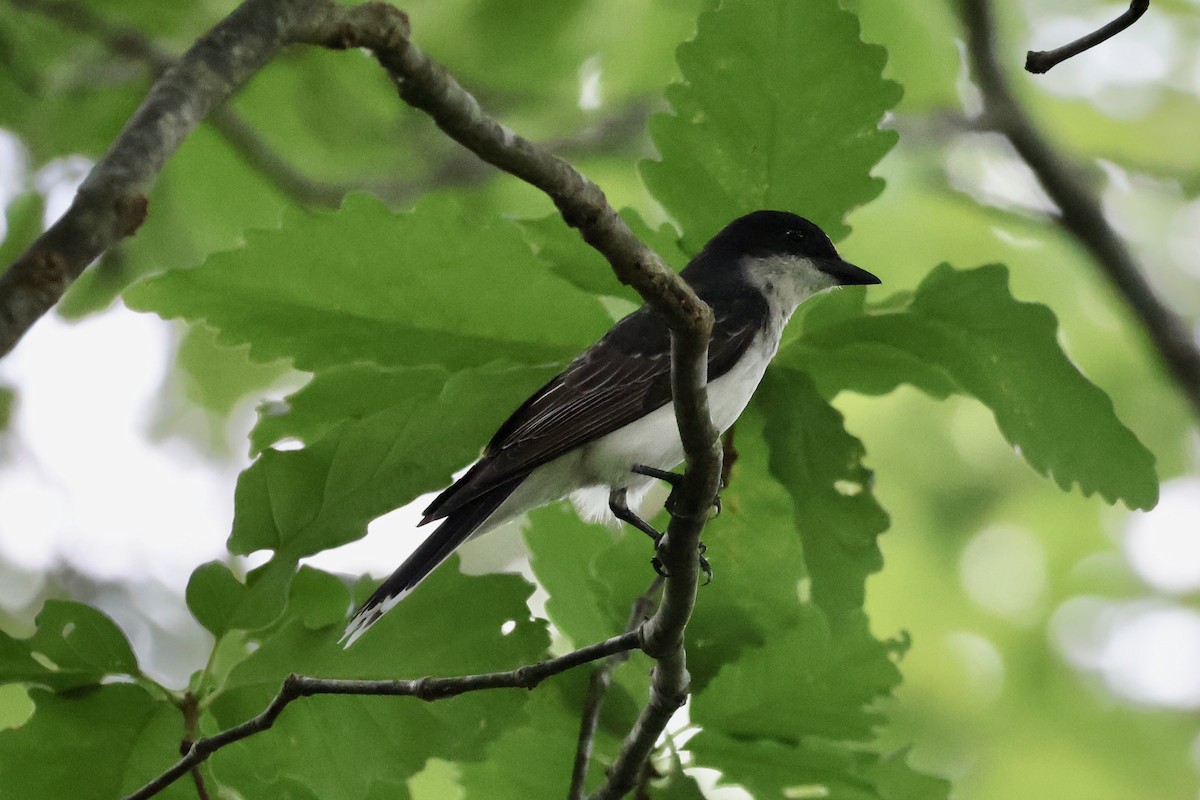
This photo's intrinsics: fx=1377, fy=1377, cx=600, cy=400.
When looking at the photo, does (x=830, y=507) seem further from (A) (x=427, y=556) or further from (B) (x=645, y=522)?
(A) (x=427, y=556)

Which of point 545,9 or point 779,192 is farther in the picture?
point 545,9

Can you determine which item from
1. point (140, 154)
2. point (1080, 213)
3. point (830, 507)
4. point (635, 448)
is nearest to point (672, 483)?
point (830, 507)

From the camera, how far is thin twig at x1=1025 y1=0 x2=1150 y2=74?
261 centimetres

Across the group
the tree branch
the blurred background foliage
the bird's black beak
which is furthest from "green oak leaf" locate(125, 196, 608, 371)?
the tree branch

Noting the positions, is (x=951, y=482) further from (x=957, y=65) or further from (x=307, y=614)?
(x=307, y=614)

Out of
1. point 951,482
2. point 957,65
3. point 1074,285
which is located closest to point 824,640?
point 957,65

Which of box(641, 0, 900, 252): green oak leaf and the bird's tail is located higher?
box(641, 0, 900, 252): green oak leaf

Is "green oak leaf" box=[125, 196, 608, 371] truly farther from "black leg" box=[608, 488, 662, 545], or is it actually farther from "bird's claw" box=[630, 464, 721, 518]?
"black leg" box=[608, 488, 662, 545]

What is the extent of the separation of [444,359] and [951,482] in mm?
6091

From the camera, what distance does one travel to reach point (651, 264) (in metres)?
2.33

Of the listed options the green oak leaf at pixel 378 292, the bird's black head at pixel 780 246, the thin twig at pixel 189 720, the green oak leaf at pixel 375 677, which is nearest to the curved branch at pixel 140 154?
the green oak leaf at pixel 378 292

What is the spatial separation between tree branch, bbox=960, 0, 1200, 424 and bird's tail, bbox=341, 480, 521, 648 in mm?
2153

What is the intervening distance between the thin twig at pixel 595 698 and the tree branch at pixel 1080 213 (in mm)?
2037

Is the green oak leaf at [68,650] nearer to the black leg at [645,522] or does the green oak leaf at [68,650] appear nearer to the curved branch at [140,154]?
the black leg at [645,522]
